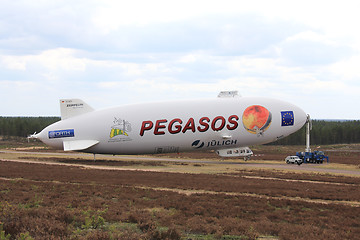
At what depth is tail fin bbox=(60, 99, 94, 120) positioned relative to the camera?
2156 inches

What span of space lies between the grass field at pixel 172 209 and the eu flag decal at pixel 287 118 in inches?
681

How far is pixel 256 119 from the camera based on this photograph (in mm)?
55281

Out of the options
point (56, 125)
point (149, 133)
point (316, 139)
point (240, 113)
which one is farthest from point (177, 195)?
point (316, 139)

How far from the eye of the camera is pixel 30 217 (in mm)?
18375

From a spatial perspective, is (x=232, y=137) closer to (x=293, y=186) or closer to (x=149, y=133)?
(x=149, y=133)

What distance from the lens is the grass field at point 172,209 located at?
1728 centimetres

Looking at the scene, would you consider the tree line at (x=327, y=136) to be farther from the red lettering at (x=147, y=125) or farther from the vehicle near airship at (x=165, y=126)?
the red lettering at (x=147, y=125)

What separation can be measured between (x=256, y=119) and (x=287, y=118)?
574 cm

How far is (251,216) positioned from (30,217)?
41.2ft

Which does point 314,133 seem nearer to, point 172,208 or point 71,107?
point 71,107

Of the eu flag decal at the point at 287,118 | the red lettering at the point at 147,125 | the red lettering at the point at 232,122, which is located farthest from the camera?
the eu flag decal at the point at 287,118

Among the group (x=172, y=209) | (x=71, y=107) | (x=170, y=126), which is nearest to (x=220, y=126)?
(x=170, y=126)

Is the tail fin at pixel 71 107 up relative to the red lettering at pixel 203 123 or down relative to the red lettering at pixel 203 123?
up

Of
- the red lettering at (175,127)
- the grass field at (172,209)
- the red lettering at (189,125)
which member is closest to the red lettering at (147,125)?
the red lettering at (175,127)
